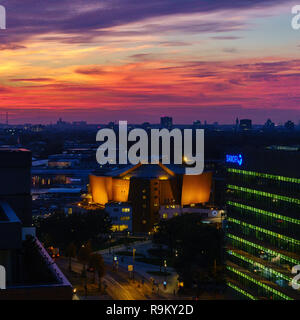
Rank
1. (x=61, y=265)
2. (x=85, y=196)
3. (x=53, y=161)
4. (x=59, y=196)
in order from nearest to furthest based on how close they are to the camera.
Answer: (x=61, y=265) < (x=85, y=196) < (x=59, y=196) < (x=53, y=161)


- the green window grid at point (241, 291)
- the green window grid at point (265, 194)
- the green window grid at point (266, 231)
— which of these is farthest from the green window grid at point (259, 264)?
the green window grid at point (265, 194)

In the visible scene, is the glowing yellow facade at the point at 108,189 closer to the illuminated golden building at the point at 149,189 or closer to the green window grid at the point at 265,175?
the illuminated golden building at the point at 149,189

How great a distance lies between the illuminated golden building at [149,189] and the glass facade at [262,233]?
1293 inches

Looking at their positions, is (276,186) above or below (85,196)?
above

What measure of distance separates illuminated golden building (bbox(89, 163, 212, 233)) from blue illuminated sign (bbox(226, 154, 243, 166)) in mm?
34588

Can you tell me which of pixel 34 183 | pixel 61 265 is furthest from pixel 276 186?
pixel 34 183

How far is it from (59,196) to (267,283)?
68990 millimetres

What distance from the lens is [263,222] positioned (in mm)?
49281

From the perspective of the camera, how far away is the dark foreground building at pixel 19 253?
19.0 m

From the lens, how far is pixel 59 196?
11062cm

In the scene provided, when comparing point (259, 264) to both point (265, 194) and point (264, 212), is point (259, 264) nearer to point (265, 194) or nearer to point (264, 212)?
point (264, 212)

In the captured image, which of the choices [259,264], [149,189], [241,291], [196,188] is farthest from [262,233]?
[196,188]
